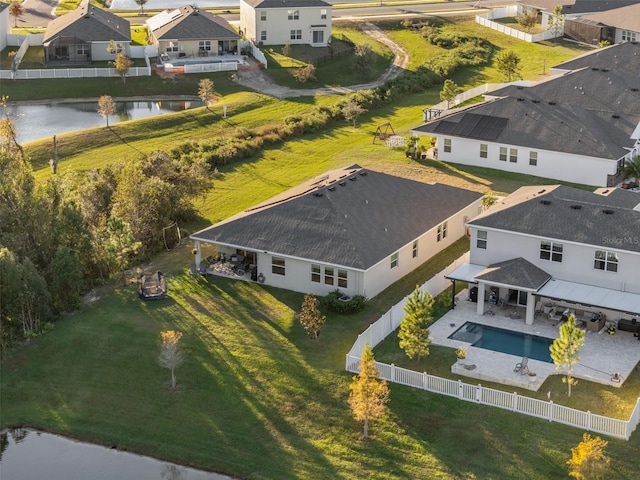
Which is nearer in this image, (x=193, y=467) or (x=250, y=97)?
(x=193, y=467)

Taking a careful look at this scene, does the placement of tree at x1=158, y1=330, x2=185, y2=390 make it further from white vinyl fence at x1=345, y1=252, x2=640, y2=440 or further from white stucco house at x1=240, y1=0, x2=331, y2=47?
white stucco house at x1=240, y1=0, x2=331, y2=47

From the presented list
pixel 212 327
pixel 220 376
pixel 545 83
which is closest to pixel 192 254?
pixel 212 327

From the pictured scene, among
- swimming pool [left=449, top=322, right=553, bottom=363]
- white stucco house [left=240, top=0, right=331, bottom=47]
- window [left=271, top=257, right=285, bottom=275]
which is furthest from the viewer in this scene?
white stucco house [left=240, top=0, right=331, bottom=47]

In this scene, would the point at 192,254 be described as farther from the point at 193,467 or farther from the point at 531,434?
the point at 531,434

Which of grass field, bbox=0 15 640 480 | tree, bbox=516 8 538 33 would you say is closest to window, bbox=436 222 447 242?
grass field, bbox=0 15 640 480

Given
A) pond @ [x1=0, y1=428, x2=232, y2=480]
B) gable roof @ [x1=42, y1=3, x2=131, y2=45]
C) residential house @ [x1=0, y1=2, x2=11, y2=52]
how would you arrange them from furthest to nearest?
residential house @ [x1=0, y1=2, x2=11, y2=52], gable roof @ [x1=42, y1=3, x2=131, y2=45], pond @ [x1=0, y1=428, x2=232, y2=480]

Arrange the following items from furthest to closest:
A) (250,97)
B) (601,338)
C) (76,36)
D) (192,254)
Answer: (76,36), (250,97), (192,254), (601,338)

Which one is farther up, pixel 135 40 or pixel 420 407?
pixel 135 40
